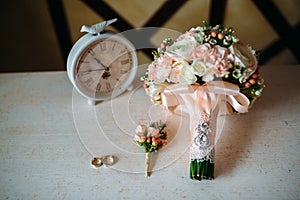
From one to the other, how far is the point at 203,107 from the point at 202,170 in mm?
201

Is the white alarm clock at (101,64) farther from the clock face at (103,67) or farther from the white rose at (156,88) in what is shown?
the white rose at (156,88)

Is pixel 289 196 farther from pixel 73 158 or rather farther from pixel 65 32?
pixel 65 32

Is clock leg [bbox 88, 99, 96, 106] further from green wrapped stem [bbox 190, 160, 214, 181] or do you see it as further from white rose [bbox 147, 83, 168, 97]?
green wrapped stem [bbox 190, 160, 214, 181]

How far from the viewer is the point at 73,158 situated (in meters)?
1.00

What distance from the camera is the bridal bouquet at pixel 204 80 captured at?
36.1 inches

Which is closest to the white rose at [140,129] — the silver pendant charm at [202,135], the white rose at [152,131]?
the white rose at [152,131]

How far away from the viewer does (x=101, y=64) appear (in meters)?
1.13

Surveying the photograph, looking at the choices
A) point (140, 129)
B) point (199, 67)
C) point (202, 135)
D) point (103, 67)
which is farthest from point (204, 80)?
point (103, 67)

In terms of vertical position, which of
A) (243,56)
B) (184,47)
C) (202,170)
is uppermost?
(184,47)

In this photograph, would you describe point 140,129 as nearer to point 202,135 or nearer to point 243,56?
point 202,135

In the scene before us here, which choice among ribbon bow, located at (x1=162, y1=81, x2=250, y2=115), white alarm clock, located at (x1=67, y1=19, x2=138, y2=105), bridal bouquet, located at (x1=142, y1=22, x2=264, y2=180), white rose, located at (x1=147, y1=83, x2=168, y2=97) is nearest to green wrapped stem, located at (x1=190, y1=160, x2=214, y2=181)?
bridal bouquet, located at (x1=142, y1=22, x2=264, y2=180)

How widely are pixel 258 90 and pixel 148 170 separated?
0.43 meters

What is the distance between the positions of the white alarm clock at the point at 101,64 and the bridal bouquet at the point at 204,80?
0.15m

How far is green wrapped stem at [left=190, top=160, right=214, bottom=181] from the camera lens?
904mm
